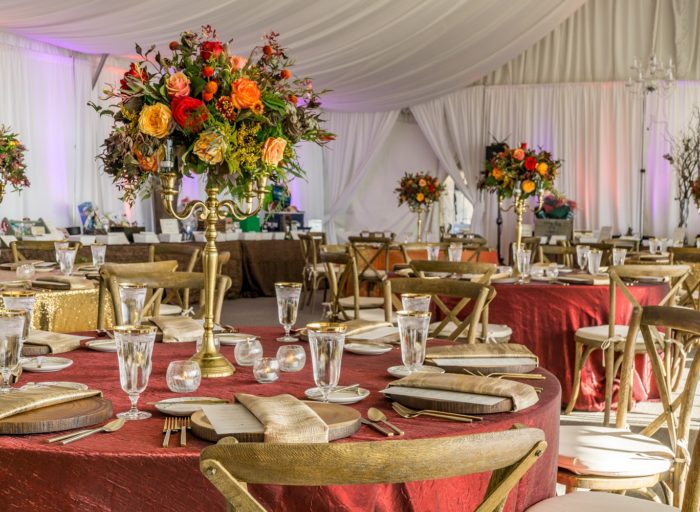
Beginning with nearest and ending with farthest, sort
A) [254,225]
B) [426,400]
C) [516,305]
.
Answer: [426,400] → [516,305] → [254,225]

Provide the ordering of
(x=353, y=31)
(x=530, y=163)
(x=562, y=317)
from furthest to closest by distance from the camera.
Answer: (x=353, y=31)
(x=530, y=163)
(x=562, y=317)

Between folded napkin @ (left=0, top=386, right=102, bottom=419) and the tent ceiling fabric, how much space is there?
20.2 ft

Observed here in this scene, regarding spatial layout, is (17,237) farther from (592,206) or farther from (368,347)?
(592,206)

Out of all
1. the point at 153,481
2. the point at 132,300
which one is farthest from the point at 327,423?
the point at 132,300

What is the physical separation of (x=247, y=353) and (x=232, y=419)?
27.1 inches

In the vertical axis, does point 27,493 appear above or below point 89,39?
Answer: below

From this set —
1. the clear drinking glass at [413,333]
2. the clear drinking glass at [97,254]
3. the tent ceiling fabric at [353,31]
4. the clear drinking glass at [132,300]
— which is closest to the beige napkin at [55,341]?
the clear drinking glass at [132,300]

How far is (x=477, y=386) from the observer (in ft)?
5.84

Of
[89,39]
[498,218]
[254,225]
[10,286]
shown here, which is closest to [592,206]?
[498,218]

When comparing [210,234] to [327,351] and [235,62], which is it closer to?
[235,62]

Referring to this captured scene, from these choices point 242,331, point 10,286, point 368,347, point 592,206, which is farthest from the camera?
point 592,206

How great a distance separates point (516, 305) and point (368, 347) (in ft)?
8.19

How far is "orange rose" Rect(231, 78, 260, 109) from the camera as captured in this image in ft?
6.59

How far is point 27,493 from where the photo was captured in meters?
1.45
